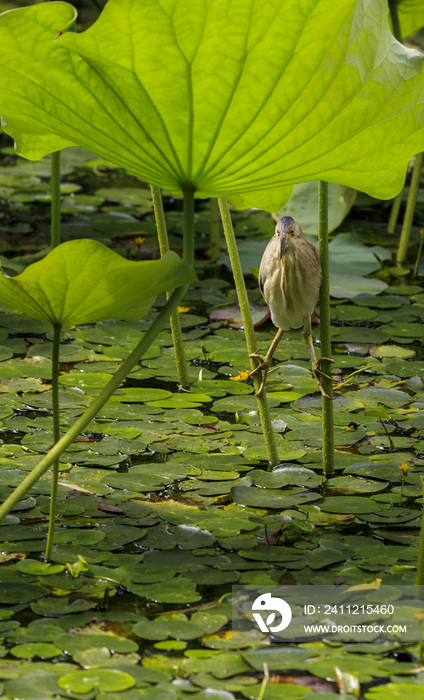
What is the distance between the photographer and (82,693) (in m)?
1.25

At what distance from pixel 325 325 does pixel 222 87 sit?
728 millimetres

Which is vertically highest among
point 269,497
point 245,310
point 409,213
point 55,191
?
point 409,213

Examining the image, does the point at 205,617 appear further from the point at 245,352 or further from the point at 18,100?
the point at 245,352

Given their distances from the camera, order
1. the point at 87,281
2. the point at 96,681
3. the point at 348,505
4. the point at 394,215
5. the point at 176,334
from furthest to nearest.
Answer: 1. the point at 394,215
2. the point at 176,334
3. the point at 348,505
4. the point at 87,281
5. the point at 96,681

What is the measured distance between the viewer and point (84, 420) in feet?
4.51

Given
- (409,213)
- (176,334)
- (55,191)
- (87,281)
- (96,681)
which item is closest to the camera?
(96,681)

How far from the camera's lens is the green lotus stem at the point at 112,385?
1.36 metres

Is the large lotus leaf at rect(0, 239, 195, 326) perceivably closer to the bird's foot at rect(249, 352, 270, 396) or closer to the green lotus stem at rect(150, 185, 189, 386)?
the bird's foot at rect(249, 352, 270, 396)

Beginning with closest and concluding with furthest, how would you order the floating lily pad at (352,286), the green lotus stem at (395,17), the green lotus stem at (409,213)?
the green lotus stem at (395,17)
the floating lily pad at (352,286)
the green lotus stem at (409,213)

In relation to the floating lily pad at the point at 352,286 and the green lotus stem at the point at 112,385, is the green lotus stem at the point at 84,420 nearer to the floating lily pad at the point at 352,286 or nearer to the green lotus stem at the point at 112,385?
the green lotus stem at the point at 112,385

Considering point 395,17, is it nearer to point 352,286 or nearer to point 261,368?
point 352,286

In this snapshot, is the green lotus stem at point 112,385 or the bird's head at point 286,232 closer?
the green lotus stem at point 112,385

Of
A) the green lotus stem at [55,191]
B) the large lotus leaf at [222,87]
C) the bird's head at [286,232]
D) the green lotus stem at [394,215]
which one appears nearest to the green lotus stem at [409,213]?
the green lotus stem at [394,215]

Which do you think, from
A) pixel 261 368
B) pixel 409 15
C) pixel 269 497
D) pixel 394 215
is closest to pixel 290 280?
pixel 261 368
